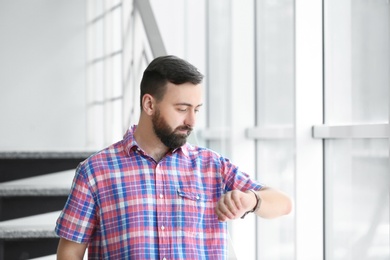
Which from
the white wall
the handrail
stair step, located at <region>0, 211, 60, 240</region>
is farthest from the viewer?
the white wall

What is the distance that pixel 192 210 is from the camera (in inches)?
73.7

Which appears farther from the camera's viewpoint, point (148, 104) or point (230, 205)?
point (148, 104)

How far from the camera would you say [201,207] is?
1.89m

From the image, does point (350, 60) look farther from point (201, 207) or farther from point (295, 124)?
point (201, 207)

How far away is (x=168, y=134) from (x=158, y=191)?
0.15 metres

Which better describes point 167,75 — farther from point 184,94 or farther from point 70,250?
point 70,250

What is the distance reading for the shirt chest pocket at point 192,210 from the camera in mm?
1867

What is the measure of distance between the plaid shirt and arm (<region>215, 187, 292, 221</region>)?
10 centimetres

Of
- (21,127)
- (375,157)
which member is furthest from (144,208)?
(21,127)

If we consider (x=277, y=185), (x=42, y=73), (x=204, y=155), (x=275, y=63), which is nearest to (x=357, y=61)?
(x=204, y=155)

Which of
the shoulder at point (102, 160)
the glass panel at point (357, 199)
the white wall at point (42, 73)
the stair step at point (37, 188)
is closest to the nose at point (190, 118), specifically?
the shoulder at point (102, 160)

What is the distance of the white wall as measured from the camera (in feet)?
23.6

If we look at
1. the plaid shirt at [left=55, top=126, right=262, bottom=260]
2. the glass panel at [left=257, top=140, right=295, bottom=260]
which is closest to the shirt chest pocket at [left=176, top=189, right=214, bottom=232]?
the plaid shirt at [left=55, top=126, right=262, bottom=260]

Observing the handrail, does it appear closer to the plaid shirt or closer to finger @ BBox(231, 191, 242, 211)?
the plaid shirt
